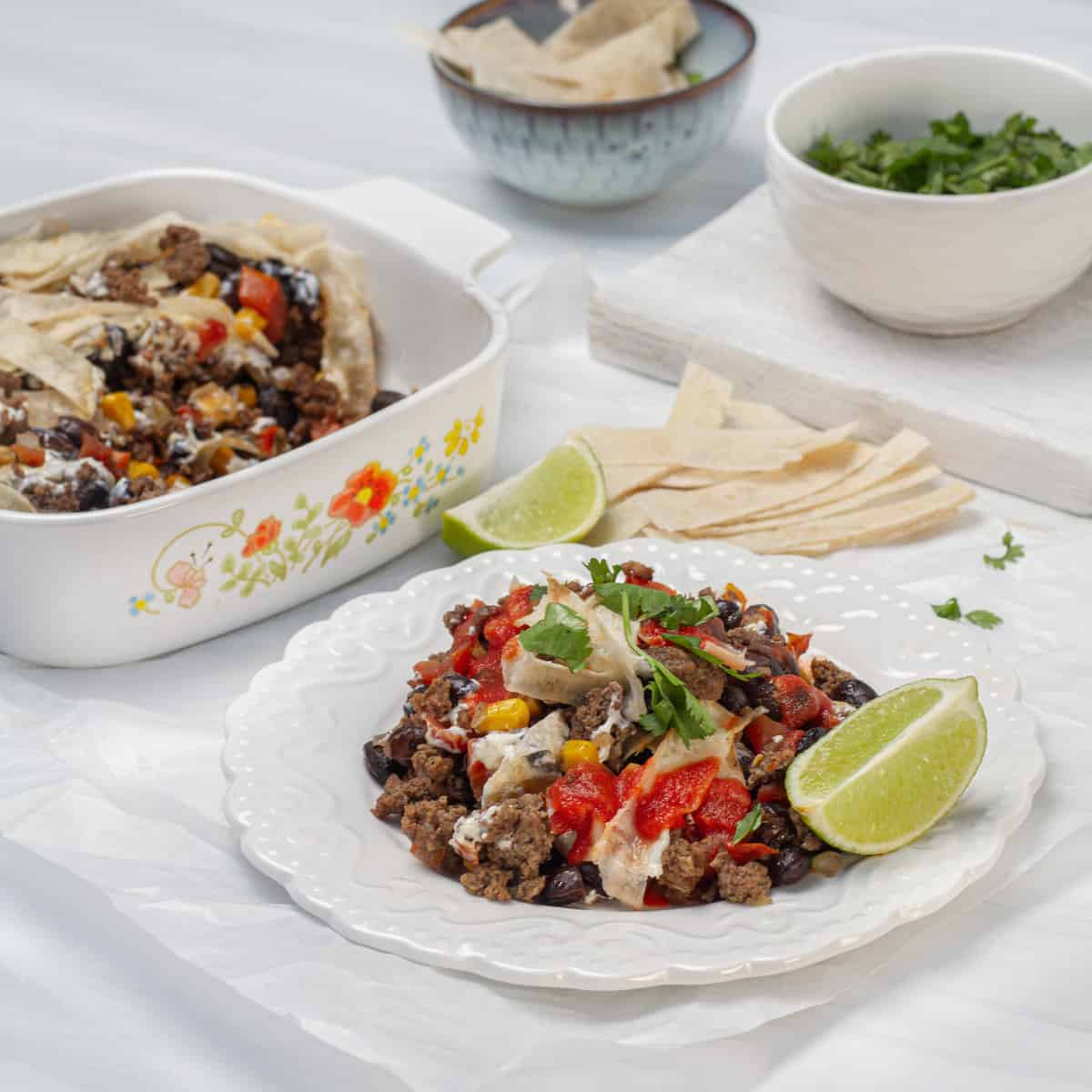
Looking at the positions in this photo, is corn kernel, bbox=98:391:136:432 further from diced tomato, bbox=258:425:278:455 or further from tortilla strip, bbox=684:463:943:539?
tortilla strip, bbox=684:463:943:539

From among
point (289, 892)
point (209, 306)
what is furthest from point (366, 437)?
point (289, 892)

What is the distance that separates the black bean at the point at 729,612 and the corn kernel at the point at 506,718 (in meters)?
0.42

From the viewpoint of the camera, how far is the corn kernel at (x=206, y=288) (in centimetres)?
346

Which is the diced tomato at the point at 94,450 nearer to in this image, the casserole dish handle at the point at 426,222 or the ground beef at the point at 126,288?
the ground beef at the point at 126,288

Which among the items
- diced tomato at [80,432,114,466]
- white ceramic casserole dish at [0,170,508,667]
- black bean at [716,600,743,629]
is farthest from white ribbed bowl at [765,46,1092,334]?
diced tomato at [80,432,114,466]

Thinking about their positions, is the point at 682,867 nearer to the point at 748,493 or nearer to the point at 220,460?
the point at 748,493

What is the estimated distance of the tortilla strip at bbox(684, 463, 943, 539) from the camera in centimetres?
327

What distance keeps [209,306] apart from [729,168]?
80.2 inches

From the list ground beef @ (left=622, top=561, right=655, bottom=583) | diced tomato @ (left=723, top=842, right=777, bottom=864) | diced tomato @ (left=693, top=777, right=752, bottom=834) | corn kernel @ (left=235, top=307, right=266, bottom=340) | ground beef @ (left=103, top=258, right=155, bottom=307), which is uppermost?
ground beef @ (left=622, top=561, right=655, bottom=583)

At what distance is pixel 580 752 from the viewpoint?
2.40 m

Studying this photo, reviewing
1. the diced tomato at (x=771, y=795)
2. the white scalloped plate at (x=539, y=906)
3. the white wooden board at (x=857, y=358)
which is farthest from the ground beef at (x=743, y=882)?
the white wooden board at (x=857, y=358)

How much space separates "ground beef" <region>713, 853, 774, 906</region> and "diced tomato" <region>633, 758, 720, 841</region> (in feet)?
0.31

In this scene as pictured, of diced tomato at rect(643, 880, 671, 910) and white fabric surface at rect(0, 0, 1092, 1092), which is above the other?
diced tomato at rect(643, 880, 671, 910)

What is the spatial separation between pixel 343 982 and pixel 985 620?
4.82 ft
